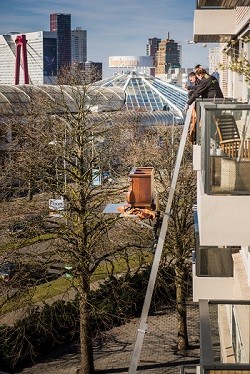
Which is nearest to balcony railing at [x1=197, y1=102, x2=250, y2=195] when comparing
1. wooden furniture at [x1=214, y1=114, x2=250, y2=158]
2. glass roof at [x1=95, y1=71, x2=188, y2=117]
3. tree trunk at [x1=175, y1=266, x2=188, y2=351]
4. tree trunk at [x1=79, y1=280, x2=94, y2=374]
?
wooden furniture at [x1=214, y1=114, x2=250, y2=158]

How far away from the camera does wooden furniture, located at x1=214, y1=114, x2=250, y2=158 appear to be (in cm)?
655

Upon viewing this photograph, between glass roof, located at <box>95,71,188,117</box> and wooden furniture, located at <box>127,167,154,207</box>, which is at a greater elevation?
glass roof, located at <box>95,71,188,117</box>

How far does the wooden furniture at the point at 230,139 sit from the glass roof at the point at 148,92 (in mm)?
73085

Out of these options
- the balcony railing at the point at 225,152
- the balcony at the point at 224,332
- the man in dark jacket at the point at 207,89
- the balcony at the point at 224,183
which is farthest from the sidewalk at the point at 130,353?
the balcony railing at the point at 225,152

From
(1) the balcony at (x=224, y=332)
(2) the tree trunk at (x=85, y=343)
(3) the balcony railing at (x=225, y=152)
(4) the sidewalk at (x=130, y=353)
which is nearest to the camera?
(1) the balcony at (x=224, y=332)

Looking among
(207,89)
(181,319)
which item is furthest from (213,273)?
(181,319)

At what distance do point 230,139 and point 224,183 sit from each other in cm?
45

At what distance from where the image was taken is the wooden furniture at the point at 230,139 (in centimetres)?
655

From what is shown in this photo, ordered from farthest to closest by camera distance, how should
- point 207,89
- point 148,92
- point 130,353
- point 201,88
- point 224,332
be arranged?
point 148,92, point 130,353, point 207,89, point 201,88, point 224,332

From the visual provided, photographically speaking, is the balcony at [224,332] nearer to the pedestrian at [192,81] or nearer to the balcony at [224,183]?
the balcony at [224,183]

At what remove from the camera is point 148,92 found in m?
93.3

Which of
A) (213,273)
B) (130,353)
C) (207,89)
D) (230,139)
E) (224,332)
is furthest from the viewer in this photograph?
(130,353)

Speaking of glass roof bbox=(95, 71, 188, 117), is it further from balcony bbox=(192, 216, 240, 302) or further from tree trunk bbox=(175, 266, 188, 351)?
balcony bbox=(192, 216, 240, 302)

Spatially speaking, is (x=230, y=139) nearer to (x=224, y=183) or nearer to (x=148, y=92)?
(x=224, y=183)
